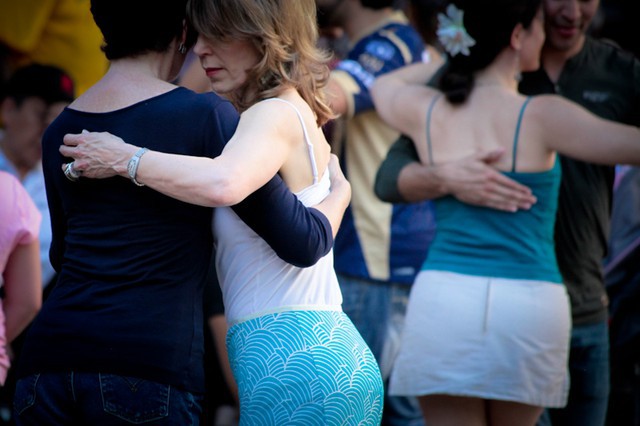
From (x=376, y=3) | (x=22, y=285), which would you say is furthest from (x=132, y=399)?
(x=376, y=3)

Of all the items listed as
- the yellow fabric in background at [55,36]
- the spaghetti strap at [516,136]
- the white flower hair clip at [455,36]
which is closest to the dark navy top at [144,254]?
the spaghetti strap at [516,136]

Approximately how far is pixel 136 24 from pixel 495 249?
1505mm

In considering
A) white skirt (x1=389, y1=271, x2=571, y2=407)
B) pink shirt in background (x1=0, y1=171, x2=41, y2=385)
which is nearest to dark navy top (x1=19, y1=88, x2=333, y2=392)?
pink shirt in background (x1=0, y1=171, x2=41, y2=385)

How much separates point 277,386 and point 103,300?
17.6 inches

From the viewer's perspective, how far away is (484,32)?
131 inches

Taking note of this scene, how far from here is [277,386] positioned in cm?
221

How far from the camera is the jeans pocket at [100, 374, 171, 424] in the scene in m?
2.18

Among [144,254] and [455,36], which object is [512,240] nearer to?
[455,36]

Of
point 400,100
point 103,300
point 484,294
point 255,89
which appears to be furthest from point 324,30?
point 103,300

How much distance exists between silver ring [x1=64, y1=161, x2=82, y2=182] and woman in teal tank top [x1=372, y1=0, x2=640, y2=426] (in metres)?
1.43

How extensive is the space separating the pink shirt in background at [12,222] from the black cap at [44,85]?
6.38ft

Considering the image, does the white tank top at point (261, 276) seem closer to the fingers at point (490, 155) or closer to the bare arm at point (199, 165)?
the bare arm at point (199, 165)

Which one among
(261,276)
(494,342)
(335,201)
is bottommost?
(494,342)

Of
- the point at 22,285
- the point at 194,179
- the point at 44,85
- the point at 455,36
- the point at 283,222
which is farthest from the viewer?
the point at 44,85
